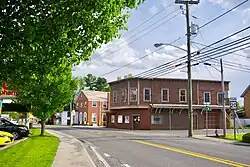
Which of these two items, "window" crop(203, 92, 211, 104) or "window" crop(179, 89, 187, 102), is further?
"window" crop(203, 92, 211, 104)

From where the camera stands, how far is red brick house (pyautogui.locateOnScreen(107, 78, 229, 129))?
50625 millimetres

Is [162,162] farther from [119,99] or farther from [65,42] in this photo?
[119,99]

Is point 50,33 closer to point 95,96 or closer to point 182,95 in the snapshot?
point 182,95

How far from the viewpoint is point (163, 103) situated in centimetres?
5206

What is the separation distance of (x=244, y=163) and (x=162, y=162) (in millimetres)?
2860

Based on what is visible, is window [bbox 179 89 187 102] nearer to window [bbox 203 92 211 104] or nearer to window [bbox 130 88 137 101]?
window [bbox 203 92 211 104]

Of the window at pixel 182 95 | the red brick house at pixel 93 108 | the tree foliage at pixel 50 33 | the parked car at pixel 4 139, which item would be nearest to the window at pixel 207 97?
the window at pixel 182 95

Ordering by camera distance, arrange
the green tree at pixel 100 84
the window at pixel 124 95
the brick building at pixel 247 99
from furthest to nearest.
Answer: the green tree at pixel 100 84 → the brick building at pixel 247 99 → the window at pixel 124 95

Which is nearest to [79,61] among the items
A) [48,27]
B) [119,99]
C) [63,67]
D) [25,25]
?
[63,67]

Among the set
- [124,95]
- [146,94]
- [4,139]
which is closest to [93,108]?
[124,95]

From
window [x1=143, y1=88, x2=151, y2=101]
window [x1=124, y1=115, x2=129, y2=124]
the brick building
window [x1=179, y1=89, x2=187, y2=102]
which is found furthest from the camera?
the brick building

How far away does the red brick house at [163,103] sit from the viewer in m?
50.6

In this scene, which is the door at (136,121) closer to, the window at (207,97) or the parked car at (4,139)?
the window at (207,97)

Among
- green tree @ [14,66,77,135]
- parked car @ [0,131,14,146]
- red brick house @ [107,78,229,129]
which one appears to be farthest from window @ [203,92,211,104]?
parked car @ [0,131,14,146]
